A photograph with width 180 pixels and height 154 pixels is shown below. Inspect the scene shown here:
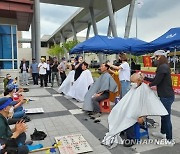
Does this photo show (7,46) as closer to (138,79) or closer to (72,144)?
(72,144)

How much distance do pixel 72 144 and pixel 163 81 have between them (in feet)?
6.57

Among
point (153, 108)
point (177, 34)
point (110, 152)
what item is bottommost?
point (110, 152)

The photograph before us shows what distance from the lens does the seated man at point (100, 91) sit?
5656mm

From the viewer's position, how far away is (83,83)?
762 cm

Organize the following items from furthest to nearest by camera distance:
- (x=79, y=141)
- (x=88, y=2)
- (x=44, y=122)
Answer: (x=88, y=2)
(x=44, y=122)
(x=79, y=141)

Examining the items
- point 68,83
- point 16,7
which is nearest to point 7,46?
point 16,7

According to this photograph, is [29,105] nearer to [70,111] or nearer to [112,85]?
[70,111]

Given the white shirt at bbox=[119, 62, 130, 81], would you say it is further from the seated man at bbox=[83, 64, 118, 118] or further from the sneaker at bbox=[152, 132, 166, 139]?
the sneaker at bbox=[152, 132, 166, 139]

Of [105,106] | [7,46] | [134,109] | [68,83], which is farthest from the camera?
[7,46]

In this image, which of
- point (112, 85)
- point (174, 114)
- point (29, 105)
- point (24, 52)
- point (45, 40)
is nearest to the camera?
point (112, 85)

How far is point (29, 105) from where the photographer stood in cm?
738

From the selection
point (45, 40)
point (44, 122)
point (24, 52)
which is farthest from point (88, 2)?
point (45, 40)

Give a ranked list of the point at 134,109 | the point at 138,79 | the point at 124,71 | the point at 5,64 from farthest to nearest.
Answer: the point at 5,64, the point at 124,71, the point at 138,79, the point at 134,109

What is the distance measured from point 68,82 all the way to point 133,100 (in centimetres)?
567
